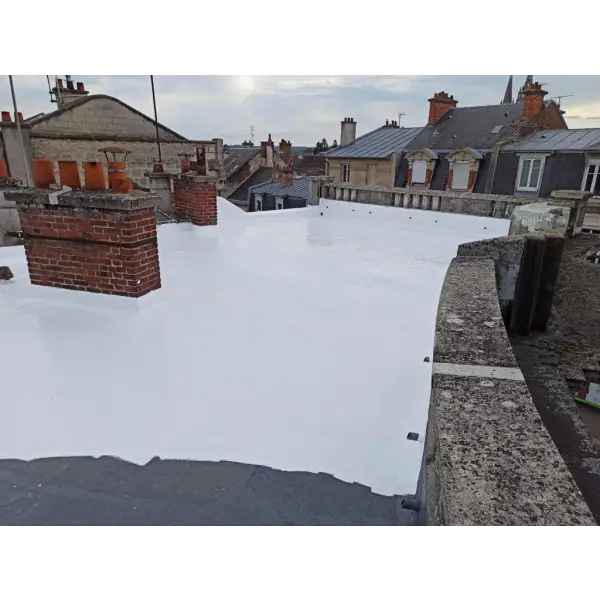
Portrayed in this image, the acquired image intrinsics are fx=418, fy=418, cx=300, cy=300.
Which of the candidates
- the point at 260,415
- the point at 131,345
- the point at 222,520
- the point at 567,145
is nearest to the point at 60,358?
the point at 131,345

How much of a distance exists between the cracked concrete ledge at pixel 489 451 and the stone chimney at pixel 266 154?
2446 cm

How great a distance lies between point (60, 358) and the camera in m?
2.61

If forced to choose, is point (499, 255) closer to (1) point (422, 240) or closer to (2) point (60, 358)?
(2) point (60, 358)

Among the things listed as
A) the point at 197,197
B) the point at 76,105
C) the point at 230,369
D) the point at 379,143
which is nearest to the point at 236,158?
the point at 379,143

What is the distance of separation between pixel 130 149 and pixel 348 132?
48.4ft

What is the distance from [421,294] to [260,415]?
2446 mm

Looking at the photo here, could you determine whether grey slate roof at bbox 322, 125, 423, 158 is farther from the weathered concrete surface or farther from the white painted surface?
the weathered concrete surface

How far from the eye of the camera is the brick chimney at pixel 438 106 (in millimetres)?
21484

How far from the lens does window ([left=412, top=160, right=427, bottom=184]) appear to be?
1915cm

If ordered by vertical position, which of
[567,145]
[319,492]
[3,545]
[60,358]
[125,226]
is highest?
[567,145]

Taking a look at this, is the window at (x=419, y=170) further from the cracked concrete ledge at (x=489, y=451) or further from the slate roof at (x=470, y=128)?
the cracked concrete ledge at (x=489, y=451)

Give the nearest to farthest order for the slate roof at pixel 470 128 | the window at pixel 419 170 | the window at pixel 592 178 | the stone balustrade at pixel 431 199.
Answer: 1. the stone balustrade at pixel 431 199
2. the window at pixel 592 178
3. the slate roof at pixel 470 128
4. the window at pixel 419 170

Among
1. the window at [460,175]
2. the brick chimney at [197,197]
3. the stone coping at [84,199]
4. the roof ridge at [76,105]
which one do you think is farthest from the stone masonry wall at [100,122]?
the window at [460,175]

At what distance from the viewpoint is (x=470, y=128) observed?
1986cm
